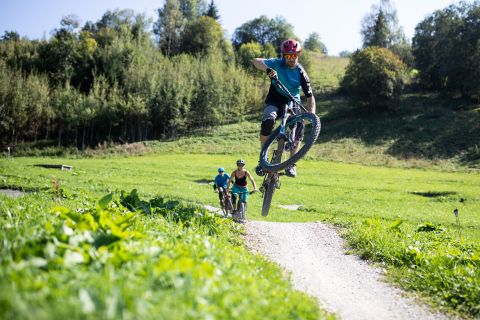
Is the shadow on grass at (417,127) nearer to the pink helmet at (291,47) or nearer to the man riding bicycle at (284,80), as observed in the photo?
the man riding bicycle at (284,80)

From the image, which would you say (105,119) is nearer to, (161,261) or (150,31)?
(150,31)

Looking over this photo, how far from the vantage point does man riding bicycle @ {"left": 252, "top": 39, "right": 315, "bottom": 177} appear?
10789 mm

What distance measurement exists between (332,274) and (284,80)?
511 centimetres

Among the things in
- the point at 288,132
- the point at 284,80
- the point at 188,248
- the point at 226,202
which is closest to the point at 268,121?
the point at 288,132

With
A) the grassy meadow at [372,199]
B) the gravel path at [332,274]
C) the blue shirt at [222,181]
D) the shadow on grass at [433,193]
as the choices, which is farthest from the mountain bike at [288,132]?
the shadow on grass at [433,193]

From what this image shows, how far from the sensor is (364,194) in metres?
29.0

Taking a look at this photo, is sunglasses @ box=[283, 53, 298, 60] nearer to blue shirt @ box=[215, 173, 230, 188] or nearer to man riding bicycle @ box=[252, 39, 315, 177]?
man riding bicycle @ box=[252, 39, 315, 177]

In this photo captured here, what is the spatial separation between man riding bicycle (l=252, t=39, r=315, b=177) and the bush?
176 ft

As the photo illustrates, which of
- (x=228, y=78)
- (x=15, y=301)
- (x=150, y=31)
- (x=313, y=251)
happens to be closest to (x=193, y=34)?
(x=150, y=31)

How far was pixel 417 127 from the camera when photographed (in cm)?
5712

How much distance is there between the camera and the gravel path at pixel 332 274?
22.4 feet

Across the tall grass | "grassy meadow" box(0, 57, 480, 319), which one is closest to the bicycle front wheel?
"grassy meadow" box(0, 57, 480, 319)

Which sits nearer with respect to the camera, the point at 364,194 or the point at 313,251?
the point at 313,251

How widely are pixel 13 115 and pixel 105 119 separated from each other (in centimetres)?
1205
